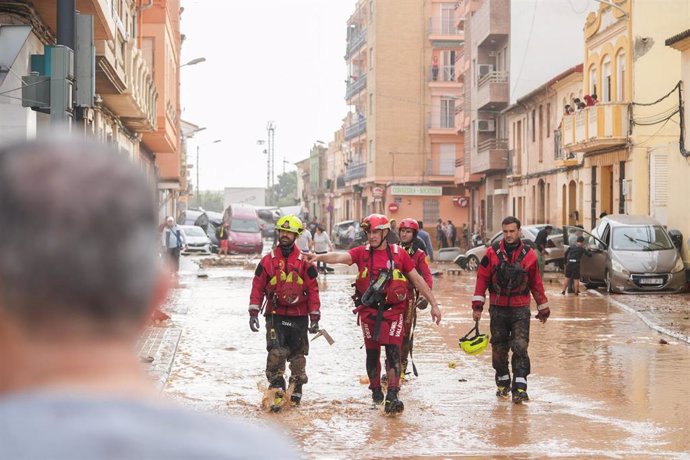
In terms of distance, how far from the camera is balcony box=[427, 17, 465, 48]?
77188 mm

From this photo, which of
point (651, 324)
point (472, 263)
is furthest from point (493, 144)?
point (651, 324)

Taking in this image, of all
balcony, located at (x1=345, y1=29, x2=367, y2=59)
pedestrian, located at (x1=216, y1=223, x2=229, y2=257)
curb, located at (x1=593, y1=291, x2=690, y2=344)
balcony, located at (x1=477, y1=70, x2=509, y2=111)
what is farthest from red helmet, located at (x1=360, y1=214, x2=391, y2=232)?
balcony, located at (x1=345, y1=29, x2=367, y2=59)

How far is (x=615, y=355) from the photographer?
612 inches

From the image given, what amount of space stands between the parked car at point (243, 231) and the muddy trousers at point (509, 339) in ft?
153

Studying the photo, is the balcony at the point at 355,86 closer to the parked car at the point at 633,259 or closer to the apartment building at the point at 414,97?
the apartment building at the point at 414,97

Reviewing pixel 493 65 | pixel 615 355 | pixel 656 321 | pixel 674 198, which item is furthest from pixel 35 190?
pixel 493 65

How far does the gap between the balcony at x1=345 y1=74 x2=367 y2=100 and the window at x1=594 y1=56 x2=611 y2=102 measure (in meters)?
43.7

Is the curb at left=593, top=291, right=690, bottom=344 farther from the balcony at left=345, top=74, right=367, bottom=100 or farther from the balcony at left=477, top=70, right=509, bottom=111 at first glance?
the balcony at left=345, top=74, right=367, bottom=100

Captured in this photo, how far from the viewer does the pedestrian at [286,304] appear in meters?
11.2

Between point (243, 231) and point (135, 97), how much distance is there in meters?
30.3

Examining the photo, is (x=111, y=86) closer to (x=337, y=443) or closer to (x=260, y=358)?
(x=260, y=358)

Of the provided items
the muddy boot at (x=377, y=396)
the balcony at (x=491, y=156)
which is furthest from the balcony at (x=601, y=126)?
the muddy boot at (x=377, y=396)

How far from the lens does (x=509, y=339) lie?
11.9 m

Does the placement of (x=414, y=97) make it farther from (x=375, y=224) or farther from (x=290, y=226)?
(x=290, y=226)
